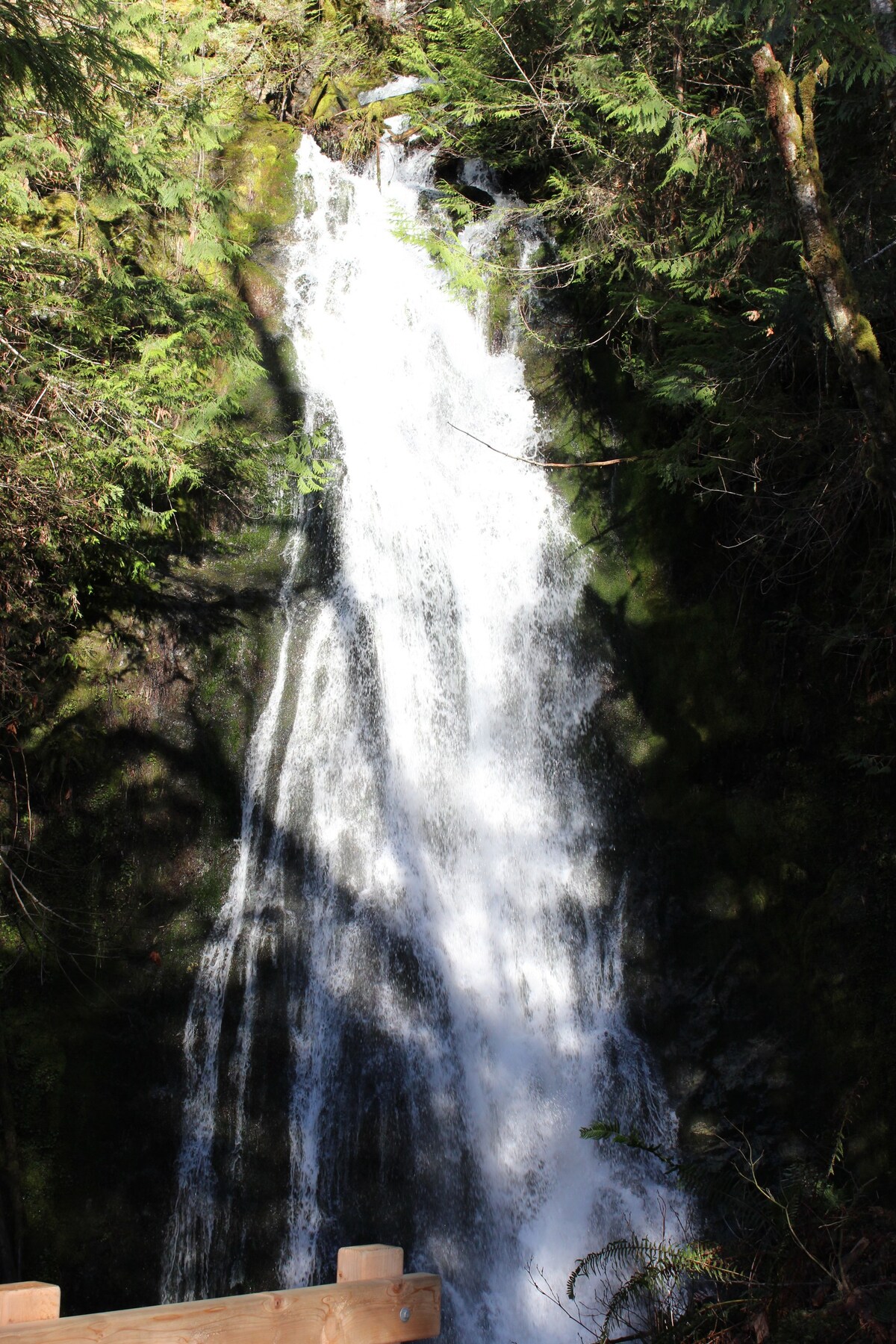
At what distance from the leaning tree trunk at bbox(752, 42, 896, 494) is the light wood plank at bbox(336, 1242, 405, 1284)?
4.37 meters

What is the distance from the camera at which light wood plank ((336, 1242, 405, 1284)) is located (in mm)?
1772

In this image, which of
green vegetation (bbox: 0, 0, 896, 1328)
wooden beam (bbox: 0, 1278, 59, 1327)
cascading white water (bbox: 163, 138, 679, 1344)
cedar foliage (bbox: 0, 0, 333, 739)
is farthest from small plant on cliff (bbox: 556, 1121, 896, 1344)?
cedar foliage (bbox: 0, 0, 333, 739)

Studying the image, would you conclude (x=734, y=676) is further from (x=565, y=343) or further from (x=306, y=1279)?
(x=306, y=1279)

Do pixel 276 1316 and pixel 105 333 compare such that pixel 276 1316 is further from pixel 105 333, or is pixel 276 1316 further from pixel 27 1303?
pixel 105 333

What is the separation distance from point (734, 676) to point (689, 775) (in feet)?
3.11

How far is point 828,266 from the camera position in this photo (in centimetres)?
493

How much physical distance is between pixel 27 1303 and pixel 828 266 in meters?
5.53

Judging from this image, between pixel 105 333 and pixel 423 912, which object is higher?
pixel 105 333

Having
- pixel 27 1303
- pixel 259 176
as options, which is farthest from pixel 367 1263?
pixel 259 176

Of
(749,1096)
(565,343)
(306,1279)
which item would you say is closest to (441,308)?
(565,343)

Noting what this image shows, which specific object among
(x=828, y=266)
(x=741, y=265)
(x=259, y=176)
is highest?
(x=259, y=176)

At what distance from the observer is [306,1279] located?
240 inches

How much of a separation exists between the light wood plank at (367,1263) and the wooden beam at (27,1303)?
52 centimetres

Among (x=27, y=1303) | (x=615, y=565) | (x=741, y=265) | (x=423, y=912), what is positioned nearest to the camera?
(x=27, y=1303)
